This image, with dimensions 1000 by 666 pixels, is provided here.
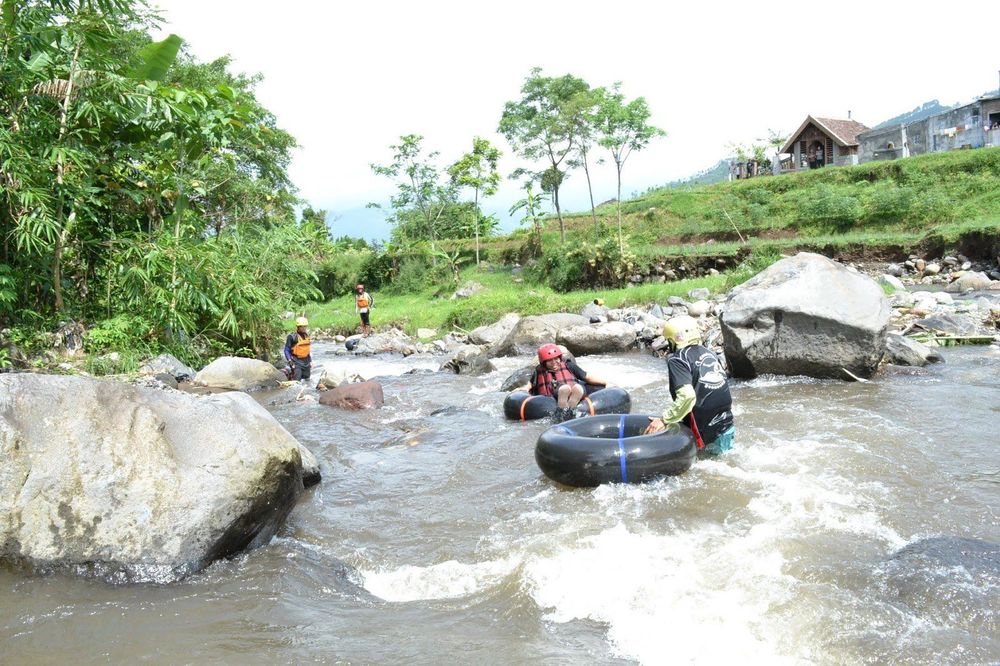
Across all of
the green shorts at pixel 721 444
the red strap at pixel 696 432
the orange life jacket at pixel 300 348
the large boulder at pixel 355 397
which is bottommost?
the green shorts at pixel 721 444

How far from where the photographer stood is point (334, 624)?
4.40 metres

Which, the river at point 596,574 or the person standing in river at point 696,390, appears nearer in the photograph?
the river at point 596,574

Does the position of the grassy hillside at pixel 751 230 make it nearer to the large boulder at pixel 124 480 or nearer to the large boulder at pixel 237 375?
the large boulder at pixel 237 375

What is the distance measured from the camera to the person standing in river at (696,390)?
7.15 meters

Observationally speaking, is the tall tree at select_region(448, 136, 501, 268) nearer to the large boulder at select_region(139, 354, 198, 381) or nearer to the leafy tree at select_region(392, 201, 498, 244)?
the leafy tree at select_region(392, 201, 498, 244)

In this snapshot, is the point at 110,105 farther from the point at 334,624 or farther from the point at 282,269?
the point at 334,624

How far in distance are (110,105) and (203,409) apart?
26.3ft

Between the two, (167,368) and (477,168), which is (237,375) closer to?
(167,368)

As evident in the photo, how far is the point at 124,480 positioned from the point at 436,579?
240 centimetres

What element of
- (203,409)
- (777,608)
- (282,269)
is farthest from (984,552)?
(282,269)

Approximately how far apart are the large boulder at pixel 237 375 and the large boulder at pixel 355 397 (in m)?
2.36

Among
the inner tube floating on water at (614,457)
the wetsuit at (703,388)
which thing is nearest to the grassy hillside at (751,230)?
the wetsuit at (703,388)

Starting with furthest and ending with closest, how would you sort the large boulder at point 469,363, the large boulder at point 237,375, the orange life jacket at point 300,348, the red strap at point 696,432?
the large boulder at point 469,363, the orange life jacket at point 300,348, the large boulder at point 237,375, the red strap at point 696,432

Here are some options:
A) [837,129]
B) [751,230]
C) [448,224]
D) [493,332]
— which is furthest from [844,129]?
[493,332]
